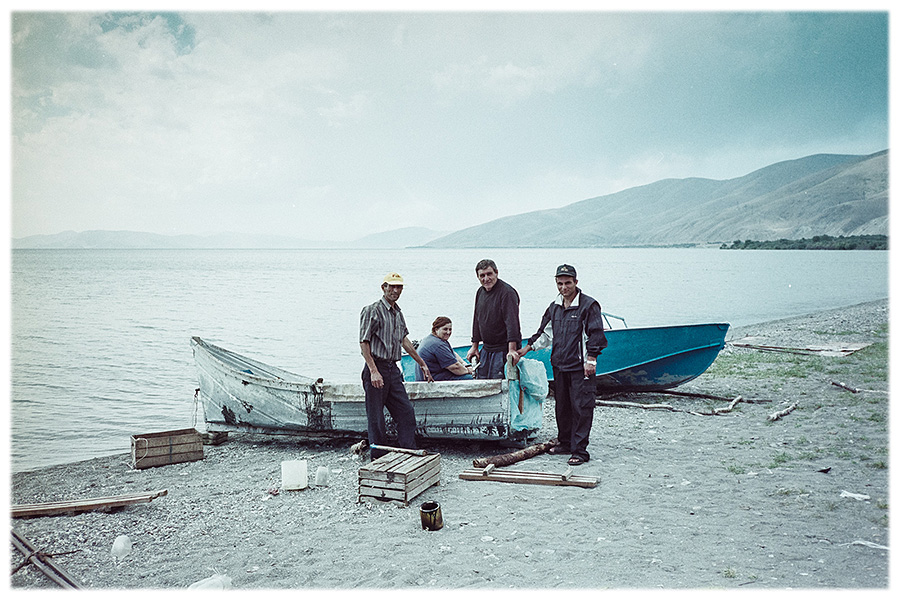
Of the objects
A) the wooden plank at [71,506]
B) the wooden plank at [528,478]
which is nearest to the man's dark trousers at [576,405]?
the wooden plank at [528,478]

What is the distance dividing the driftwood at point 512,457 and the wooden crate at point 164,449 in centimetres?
359

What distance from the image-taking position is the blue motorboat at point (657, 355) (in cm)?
986

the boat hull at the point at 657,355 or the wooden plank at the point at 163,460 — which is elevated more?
the boat hull at the point at 657,355

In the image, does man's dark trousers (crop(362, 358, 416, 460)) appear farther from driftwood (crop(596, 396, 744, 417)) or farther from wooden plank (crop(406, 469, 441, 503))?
driftwood (crop(596, 396, 744, 417))

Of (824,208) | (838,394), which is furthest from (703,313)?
(824,208)

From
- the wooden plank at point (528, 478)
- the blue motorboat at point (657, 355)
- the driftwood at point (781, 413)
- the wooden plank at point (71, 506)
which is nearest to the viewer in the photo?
the wooden plank at point (71, 506)

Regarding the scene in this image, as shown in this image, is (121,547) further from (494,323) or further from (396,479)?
(494,323)

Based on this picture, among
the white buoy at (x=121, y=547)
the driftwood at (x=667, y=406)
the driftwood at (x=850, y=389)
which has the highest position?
the driftwood at (x=850, y=389)

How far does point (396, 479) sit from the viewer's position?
18.2 feet

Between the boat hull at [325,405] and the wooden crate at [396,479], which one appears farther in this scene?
the boat hull at [325,405]

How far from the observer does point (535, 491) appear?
5.80 m

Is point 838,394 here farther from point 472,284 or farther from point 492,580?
point 472,284

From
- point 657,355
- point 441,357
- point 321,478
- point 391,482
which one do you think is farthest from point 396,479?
point 657,355

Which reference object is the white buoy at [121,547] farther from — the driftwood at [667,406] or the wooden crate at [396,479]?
the driftwood at [667,406]
